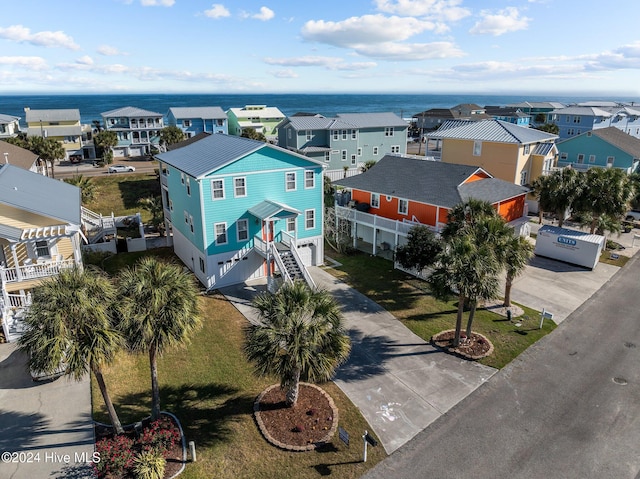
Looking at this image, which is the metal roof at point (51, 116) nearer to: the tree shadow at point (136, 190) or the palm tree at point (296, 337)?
the tree shadow at point (136, 190)

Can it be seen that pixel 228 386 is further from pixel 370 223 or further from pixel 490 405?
pixel 370 223

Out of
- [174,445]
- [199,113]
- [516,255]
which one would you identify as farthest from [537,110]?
[174,445]

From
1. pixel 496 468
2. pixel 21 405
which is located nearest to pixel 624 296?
pixel 496 468

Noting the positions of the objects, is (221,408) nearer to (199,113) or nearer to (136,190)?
(136,190)

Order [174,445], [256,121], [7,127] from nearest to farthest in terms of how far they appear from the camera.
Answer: [174,445] < [7,127] < [256,121]

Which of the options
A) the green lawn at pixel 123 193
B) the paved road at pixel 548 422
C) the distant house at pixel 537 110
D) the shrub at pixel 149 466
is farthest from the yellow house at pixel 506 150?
the distant house at pixel 537 110

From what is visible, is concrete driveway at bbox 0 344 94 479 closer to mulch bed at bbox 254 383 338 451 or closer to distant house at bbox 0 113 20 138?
mulch bed at bbox 254 383 338 451

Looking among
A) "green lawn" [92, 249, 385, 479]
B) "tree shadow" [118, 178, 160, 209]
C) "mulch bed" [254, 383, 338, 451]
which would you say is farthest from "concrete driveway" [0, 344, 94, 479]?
"tree shadow" [118, 178, 160, 209]

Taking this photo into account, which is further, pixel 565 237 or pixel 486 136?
pixel 486 136
